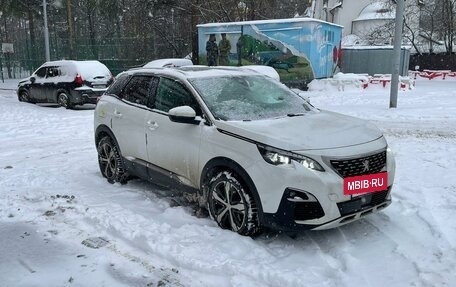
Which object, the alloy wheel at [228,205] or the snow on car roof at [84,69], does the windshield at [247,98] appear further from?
the snow on car roof at [84,69]

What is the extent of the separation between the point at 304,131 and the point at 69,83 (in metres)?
12.6

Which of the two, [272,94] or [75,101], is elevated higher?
[272,94]

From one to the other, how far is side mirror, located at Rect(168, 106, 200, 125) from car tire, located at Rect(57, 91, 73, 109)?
11471 mm

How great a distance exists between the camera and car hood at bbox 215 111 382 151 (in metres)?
4.10

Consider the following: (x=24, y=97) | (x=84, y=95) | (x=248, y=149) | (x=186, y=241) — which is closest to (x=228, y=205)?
(x=186, y=241)

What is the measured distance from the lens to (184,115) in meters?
4.80

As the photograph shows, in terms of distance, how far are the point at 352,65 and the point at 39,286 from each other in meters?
24.7

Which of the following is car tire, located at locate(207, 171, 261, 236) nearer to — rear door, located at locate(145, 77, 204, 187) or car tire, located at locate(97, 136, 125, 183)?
rear door, located at locate(145, 77, 204, 187)

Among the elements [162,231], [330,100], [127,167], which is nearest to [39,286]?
[162,231]

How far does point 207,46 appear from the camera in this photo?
22188 millimetres

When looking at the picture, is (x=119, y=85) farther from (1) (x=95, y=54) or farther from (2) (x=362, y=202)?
(1) (x=95, y=54)

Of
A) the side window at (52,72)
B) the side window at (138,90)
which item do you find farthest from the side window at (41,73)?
the side window at (138,90)

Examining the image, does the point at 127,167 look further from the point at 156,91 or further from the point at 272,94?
the point at 272,94

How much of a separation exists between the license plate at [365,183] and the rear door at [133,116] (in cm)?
269
